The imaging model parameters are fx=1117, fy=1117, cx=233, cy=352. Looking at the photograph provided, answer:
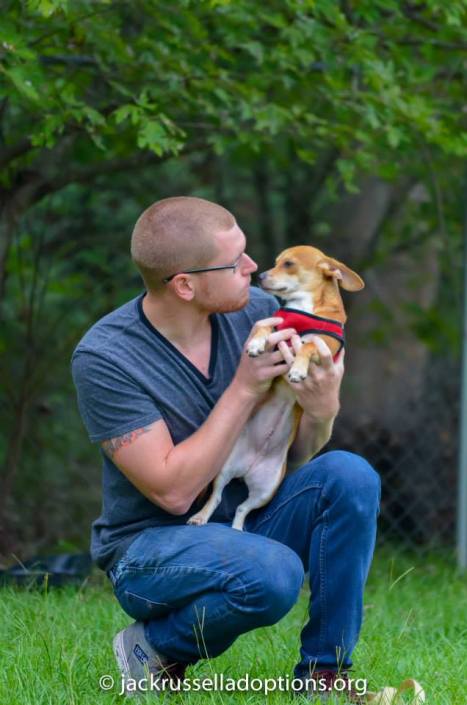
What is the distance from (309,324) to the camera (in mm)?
3420

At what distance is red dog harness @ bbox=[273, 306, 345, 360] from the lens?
11.2ft

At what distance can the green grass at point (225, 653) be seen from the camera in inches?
125

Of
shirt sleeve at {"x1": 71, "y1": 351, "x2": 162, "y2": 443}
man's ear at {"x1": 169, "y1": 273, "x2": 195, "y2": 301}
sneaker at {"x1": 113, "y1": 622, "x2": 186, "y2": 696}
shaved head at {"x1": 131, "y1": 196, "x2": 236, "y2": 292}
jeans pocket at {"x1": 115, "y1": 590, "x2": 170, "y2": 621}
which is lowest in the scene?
sneaker at {"x1": 113, "y1": 622, "x2": 186, "y2": 696}

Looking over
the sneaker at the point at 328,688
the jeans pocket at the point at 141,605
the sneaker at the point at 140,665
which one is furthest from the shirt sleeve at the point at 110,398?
the sneaker at the point at 328,688

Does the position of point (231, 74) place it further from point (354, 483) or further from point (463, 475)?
point (354, 483)

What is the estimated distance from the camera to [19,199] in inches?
239

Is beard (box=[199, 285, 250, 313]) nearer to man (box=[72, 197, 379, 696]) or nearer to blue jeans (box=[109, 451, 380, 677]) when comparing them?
man (box=[72, 197, 379, 696])

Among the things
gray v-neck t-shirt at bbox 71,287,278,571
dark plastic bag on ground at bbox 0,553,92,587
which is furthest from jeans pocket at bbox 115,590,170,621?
dark plastic bag on ground at bbox 0,553,92,587

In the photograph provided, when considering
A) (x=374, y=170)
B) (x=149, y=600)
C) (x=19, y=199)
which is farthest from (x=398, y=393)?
(x=149, y=600)

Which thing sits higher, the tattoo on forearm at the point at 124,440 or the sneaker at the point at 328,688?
the tattoo on forearm at the point at 124,440

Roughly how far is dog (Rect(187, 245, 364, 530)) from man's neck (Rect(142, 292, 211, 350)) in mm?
229

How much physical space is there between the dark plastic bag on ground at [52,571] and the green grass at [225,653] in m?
0.14

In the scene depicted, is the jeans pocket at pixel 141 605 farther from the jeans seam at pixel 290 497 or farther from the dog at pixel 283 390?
the jeans seam at pixel 290 497

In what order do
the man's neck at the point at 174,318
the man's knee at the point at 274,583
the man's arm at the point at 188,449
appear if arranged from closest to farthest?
the man's knee at the point at 274,583 < the man's arm at the point at 188,449 < the man's neck at the point at 174,318
